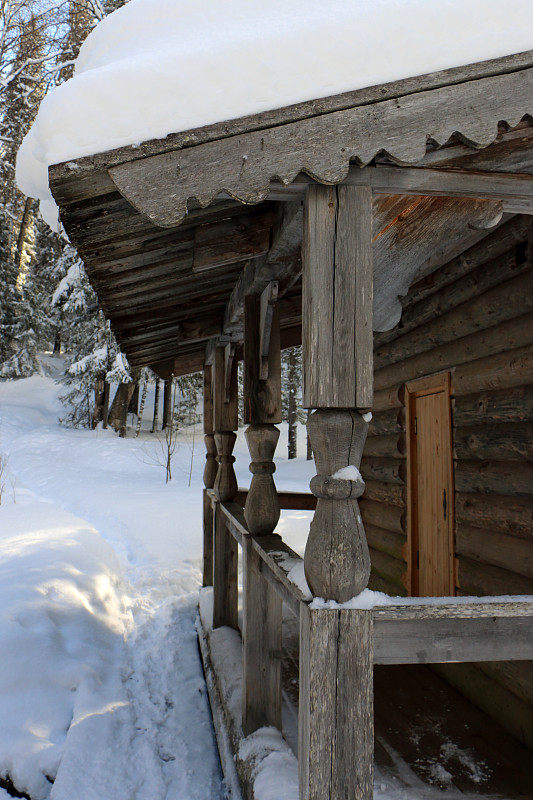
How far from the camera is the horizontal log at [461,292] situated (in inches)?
154

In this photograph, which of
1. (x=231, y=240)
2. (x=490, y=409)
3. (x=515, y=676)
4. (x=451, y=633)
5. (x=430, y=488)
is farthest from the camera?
(x=430, y=488)

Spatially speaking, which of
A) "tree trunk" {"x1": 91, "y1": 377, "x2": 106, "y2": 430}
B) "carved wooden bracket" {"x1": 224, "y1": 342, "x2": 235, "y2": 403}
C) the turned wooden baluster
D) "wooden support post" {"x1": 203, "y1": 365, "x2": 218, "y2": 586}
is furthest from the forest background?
the turned wooden baluster

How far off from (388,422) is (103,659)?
3.58 metres

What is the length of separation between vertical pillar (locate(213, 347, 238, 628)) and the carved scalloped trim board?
3.86 meters

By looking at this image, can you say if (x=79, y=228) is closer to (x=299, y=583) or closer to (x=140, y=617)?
(x=299, y=583)

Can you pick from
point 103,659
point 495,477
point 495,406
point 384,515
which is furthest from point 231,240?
point 103,659

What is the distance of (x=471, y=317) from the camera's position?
450 centimetres

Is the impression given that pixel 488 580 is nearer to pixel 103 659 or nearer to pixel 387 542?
pixel 387 542

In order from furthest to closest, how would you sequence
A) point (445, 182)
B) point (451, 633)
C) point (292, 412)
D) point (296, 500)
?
point (292, 412) → point (296, 500) → point (445, 182) → point (451, 633)

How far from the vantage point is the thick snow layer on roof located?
231 centimetres

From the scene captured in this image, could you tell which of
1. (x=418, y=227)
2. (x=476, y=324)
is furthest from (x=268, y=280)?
(x=476, y=324)

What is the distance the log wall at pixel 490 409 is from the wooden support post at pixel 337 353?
5.70 feet

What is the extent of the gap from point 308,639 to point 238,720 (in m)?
2.16

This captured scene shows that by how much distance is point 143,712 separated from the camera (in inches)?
201
